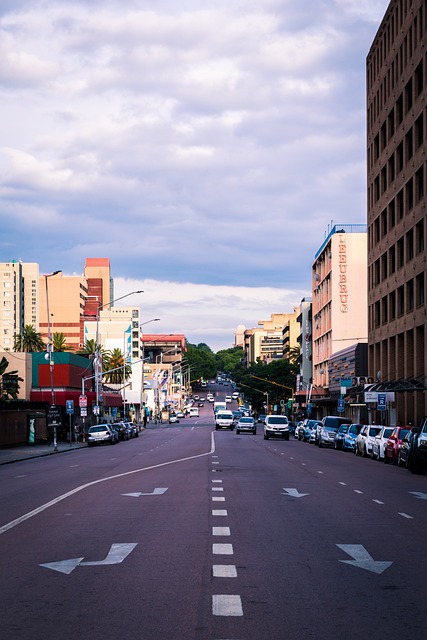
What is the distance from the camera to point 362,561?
1180 cm

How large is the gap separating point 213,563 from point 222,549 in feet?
3.99

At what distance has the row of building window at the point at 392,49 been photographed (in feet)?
202

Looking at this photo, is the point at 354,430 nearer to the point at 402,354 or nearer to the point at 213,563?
the point at 402,354

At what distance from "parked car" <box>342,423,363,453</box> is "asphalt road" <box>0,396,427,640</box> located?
91.0ft

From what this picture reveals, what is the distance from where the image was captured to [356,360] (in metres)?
86.2

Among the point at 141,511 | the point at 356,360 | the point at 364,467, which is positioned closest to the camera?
the point at 141,511

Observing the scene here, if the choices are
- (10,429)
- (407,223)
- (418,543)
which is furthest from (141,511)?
(407,223)

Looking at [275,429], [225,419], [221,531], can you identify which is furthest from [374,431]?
[225,419]

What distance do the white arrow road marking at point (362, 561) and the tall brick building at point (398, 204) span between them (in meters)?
40.0

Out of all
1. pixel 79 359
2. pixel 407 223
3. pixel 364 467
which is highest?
pixel 407 223

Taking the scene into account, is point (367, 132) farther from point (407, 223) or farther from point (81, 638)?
point (81, 638)

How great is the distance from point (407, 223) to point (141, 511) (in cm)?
4908

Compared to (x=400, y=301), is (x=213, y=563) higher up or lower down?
lower down

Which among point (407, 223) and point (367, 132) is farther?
point (367, 132)
